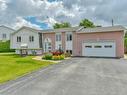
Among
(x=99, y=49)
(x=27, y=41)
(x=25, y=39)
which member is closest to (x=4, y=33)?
(x=25, y=39)

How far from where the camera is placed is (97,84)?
10.8 meters

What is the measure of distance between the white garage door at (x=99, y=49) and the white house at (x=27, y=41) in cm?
996

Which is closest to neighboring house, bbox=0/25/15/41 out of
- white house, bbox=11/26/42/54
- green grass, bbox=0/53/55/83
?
white house, bbox=11/26/42/54

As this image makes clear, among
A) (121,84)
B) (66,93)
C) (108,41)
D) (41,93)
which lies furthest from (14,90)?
(108,41)

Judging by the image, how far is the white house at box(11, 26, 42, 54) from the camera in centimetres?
3931

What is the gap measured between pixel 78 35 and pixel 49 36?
655 cm

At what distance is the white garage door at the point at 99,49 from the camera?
3123 cm

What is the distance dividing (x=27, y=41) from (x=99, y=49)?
52.2 feet

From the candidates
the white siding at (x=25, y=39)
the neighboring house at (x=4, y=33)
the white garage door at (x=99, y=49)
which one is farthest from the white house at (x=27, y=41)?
the neighboring house at (x=4, y=33)

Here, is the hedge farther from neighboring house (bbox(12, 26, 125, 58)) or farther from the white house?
neighboring house (bbox(12, 26, 125, 58))

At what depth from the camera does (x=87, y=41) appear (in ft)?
111

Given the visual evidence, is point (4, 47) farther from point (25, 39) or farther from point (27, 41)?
point (27, 41)

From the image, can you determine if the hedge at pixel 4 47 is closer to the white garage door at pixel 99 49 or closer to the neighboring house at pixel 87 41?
the neighboring house at pixel 87 41

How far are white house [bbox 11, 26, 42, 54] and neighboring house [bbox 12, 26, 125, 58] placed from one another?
1.03 ft
